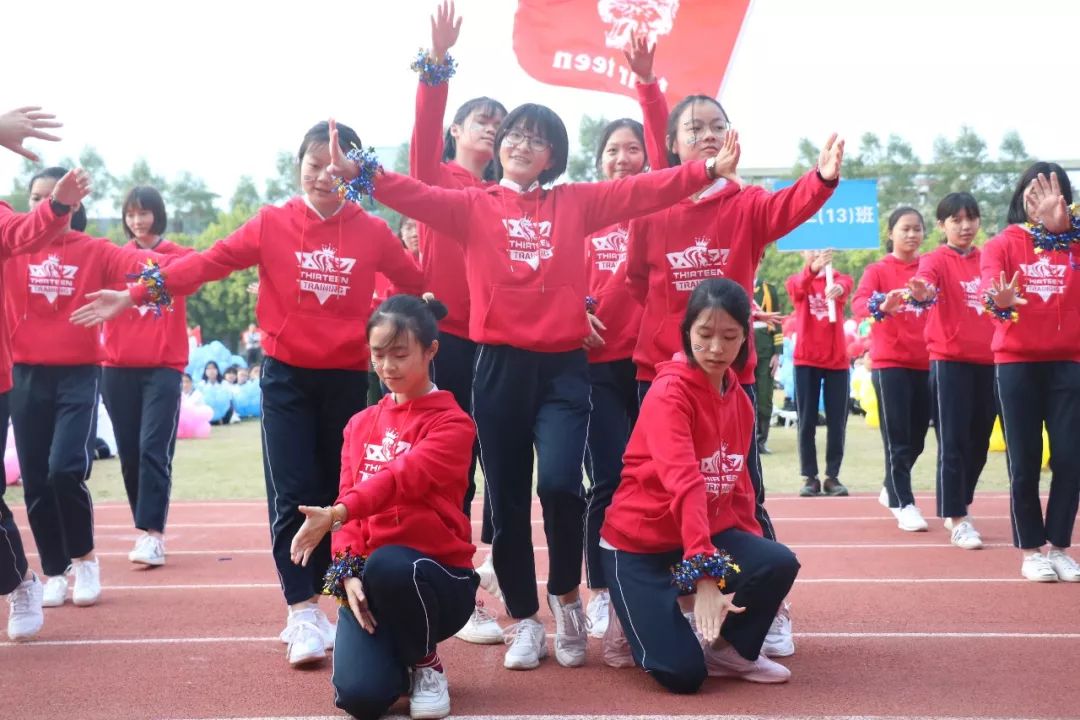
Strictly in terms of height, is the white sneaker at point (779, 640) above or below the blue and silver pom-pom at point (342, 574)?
below

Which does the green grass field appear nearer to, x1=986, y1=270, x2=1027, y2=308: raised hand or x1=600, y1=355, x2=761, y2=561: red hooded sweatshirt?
x1=986, y1=270, x2=1027, y2=308: raised hand

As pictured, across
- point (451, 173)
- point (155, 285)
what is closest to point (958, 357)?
point (451, 173)

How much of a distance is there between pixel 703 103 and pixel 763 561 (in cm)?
195

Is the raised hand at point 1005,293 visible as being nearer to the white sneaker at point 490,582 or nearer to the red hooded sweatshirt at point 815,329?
the white sneaker at point 490,582

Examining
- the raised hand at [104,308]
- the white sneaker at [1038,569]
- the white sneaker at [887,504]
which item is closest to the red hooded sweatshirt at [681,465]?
the raised hand at [104,308]

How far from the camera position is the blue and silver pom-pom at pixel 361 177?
4367mm

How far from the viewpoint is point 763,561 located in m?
4.09

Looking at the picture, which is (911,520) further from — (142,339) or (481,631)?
(142,339)

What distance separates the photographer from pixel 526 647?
14.5ft

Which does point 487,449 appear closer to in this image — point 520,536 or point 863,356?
point 520,536

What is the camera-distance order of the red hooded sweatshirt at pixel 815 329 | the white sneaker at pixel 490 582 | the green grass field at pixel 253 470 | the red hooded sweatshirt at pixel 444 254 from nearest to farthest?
the red hooded sweatshirt at pixel 444 254
the white sneaker at pixel 490 582
the red hooded sweatshirt at pixel 815 329
the green grass field at pixel 253 470

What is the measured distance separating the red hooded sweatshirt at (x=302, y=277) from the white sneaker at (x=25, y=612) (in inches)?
56.8

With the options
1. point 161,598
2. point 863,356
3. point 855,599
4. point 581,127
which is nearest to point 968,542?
point 855,599

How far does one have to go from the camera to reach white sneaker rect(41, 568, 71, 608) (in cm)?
573
